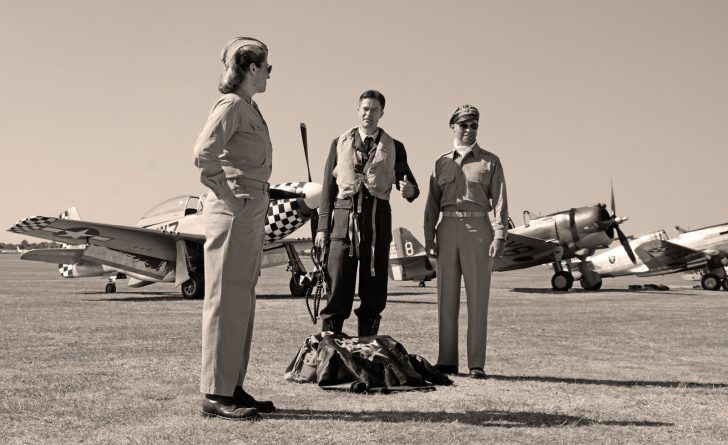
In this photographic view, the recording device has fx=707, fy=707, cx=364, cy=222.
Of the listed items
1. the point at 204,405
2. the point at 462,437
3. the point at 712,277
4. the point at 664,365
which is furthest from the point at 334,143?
the point at 712,277

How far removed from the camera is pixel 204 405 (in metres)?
3.68

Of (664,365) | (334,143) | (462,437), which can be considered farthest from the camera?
(664,365)

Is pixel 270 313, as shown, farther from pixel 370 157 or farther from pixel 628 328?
pixel 370 157

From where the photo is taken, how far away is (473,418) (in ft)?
12.1

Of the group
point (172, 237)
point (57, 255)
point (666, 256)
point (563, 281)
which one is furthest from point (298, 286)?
point (666, 256)

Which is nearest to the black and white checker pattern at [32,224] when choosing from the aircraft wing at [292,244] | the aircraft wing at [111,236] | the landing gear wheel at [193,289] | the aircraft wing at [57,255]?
the aircraft wing at [111,236]

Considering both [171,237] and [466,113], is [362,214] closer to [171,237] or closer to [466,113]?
[466,113]

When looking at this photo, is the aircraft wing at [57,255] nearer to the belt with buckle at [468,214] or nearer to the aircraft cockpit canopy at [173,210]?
the aircraft cockpit canopy at [173,210]

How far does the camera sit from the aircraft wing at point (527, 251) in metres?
22.2

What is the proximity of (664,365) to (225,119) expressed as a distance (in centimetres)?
422

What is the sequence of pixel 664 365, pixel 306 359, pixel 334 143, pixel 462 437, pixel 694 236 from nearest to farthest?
pixel 462 437
pixel 306 359
pixel 334 143
pixel 664 365
pixel 694 236

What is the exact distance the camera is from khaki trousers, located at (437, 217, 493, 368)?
5363 mm

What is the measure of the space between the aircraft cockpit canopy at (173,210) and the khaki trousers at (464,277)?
13.1 meters

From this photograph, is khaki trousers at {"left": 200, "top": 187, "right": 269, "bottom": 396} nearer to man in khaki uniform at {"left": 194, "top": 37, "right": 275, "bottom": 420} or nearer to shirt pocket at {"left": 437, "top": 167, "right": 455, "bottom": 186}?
man in khaki uniform at {"left": 194, "top": 37, "right": 275, "bottom": 420}
